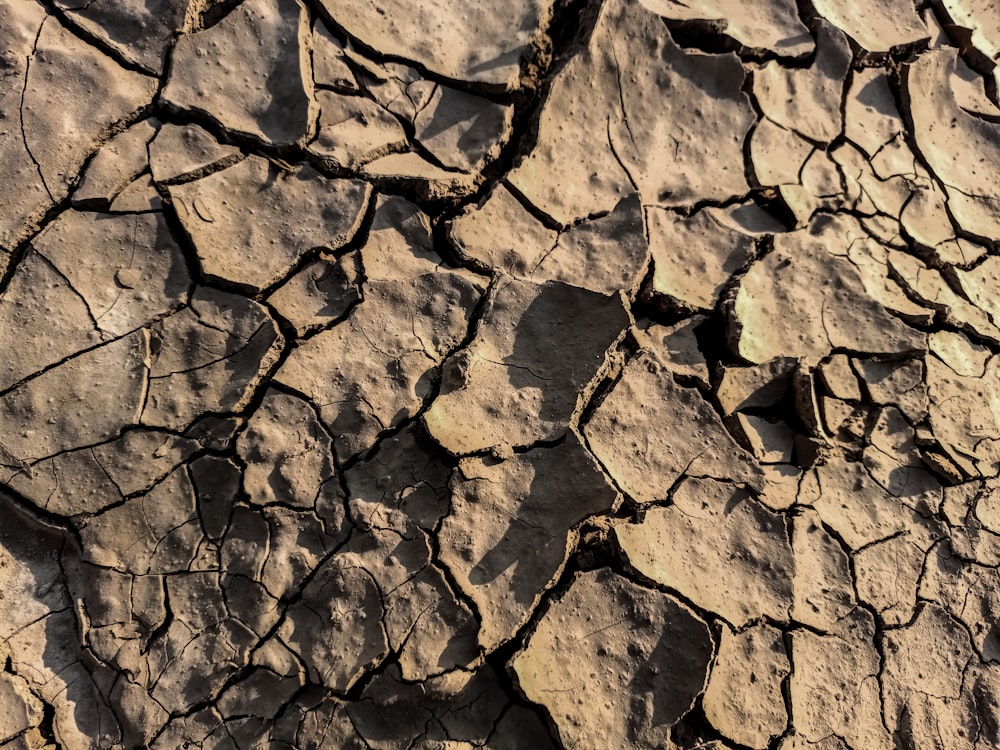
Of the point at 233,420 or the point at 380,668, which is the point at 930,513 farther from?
the point at 233,420

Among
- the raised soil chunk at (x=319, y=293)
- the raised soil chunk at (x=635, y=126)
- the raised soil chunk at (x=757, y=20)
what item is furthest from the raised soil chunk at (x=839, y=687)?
the raised soil chunk at (x=757, y=20)

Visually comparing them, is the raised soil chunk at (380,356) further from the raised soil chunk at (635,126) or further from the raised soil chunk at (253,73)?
the raised soil chunk at (253,73)

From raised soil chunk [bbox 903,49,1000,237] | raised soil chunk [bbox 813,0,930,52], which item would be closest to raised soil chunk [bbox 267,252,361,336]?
raised soil chunk [bbox 813,0,930,52]

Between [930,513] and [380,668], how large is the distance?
1.78m

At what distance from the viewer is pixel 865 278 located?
2312mm

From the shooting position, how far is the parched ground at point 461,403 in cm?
172

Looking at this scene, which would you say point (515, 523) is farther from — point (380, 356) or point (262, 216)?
point (262, 216)

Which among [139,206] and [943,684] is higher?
[139,206]

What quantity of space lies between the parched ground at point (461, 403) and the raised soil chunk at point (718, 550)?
0.03 ft

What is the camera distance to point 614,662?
5.73ft

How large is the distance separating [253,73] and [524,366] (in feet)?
4.17

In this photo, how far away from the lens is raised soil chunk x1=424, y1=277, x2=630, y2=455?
189 cm

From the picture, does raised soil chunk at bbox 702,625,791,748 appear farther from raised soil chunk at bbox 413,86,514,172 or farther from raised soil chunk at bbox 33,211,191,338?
raised soil chunk at bbox 33,211,191,338

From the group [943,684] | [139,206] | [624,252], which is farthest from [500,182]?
[943,684]
